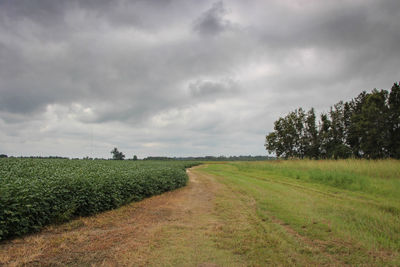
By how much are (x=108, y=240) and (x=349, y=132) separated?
157 feet

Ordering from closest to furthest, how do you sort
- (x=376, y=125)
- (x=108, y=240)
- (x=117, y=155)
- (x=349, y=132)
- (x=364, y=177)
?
(x=108, y=240), (x=364, y=177), (x=376, y=125), (x=349, y=132), (x=117, y=155)

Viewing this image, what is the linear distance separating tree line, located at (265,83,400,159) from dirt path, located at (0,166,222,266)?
29333mm

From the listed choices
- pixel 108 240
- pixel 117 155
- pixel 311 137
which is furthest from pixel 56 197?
pixel 117 155

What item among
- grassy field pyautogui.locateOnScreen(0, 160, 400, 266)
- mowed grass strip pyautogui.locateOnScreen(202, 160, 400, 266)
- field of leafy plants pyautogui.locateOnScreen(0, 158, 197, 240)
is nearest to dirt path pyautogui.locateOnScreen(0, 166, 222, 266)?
grassy field pyautogui.locateOnScreen(0, 160, 400, 266)

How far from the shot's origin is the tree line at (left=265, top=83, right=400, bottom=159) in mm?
31672

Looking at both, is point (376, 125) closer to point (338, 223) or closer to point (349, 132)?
point (349, 132)

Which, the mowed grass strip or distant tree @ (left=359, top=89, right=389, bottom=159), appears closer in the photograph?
the mowed grass strip

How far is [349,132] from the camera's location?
41.1m

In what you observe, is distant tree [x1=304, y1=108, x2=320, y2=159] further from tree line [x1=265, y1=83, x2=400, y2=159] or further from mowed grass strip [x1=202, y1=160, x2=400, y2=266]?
mowed grass strip [x1=202, y1=160, x2=400, y2=266]

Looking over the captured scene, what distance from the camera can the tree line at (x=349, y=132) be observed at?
31672 mm

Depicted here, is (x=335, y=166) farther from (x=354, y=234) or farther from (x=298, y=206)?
(x=354, y=234)

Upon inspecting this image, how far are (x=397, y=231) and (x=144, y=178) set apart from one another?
945 cm

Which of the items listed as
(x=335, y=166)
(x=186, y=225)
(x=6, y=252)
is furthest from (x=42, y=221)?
(x=335, y=166)

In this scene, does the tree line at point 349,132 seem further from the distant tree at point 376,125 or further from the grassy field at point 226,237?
the grassy field at point 226,237
